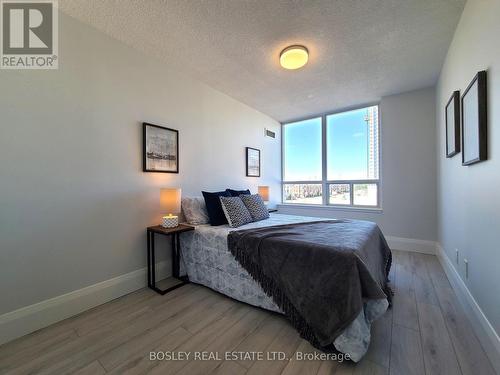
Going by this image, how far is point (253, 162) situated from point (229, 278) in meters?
2.50

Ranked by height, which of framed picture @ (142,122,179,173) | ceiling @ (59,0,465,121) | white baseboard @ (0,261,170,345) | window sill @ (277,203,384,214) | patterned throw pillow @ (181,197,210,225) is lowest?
white baseboard @ (0,261,170,345)

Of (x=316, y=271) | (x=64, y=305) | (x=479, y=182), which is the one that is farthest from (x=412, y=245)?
(x=64, y=305)

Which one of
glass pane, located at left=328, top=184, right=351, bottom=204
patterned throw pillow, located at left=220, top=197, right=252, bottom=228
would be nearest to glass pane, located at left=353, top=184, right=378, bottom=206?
glass pane, located at left=328, top=184, right=351, bottom=204

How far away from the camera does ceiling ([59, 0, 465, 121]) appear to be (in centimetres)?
180

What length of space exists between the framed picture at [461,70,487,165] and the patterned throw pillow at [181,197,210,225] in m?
2.55

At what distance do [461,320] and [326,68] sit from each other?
2.86 metres

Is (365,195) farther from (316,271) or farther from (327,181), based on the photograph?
(316,271)

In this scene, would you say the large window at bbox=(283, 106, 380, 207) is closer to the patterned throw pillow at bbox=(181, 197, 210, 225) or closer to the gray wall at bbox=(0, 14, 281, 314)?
the patterned throw pillow at bbox=(181, 197, 210, 225)

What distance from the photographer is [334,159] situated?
4426mm

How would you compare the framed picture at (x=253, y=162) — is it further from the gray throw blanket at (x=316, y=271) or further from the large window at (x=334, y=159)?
the gray throw blanket at (x=316, y=271)

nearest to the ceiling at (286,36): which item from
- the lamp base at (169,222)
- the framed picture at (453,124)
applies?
the framed picture at (453,124)

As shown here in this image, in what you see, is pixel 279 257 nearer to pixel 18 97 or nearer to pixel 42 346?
pixel 42 346

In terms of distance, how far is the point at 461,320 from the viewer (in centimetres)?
167

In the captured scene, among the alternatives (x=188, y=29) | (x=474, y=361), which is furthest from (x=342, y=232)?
(x=188, y=29)
